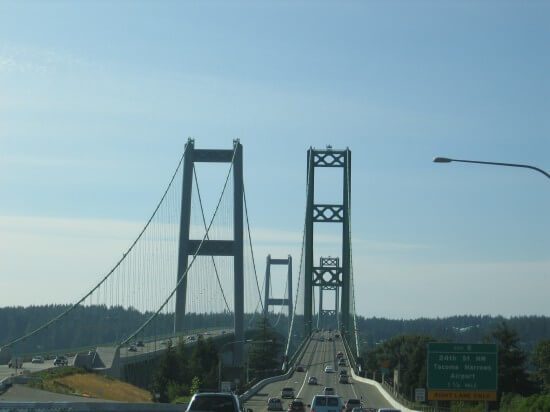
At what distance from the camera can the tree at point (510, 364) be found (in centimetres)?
9050

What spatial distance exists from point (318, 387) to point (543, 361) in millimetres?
28627

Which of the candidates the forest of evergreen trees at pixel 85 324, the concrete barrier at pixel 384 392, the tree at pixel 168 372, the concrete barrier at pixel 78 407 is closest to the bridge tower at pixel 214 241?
the forest of evergreen trees at pixel 85 324

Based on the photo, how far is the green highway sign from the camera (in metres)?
36.6

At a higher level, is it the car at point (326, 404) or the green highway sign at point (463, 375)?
the green highway sign at point (463, 375)

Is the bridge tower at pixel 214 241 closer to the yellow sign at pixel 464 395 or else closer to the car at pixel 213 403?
the yellow sign at pixel 464 395

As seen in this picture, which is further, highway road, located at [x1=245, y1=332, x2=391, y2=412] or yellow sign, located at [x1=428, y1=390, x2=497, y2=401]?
highway road, located at [x1=245, y1=332, x2=391, y2=412]

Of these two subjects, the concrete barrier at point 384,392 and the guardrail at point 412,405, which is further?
the concrete barrier at point 384,392

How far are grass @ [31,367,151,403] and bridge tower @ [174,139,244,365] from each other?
16.3 m

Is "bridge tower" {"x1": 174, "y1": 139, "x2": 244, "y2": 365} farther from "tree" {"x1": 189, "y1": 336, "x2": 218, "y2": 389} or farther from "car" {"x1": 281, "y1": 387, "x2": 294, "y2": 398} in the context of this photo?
"car" {"x1": 281, "y1": 387, "x2": 294, "y2": 398}

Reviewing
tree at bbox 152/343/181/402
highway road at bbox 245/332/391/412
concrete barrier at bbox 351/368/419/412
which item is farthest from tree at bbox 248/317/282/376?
tree at bbox 152/343/181/402

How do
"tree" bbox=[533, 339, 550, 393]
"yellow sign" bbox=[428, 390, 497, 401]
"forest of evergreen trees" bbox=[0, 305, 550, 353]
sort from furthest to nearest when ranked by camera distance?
1. "tree" bbox=[533, 339, 550, 393]
2. "forest of evergreen trees" bbox=[0, 305, 550, 353]
3. "yellow sign" bbox=[428, 390, 497, 401]

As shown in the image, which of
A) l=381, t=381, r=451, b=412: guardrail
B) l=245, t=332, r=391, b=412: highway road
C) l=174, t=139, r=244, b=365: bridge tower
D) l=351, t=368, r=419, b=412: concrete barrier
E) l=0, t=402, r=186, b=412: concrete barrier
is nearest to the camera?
l=0, t=402, r=186, b=412: concrete barrier

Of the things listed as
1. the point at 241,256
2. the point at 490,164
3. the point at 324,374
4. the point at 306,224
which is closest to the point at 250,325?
the point at 306,224

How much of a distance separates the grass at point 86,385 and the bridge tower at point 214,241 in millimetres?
16256
